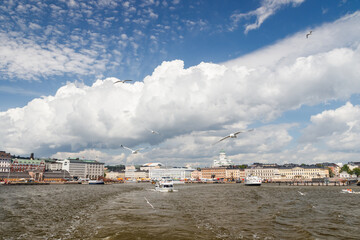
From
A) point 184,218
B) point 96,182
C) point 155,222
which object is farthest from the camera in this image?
point 96,182

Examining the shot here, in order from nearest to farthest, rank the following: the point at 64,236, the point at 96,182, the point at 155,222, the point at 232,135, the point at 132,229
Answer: the point at 64,236, the point at 132,229, the point at 155,222, the point at 232,135, the point at 96,182

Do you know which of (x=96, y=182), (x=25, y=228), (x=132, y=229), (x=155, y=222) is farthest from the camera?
(x=96, y=182)

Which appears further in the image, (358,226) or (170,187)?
(170,187)

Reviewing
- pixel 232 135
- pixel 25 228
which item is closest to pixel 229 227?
pixel 25 228

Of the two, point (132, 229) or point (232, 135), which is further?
point (232, 135)

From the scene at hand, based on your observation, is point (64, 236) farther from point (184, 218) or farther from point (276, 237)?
point (276, 237)

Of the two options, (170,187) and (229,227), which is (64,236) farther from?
(170,187)

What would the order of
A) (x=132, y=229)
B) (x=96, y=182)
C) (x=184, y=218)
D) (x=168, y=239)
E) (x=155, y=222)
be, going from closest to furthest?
(x=168, y=239) → (x=132, y=229) → (x=155, y=222) → (x=184, y=218) → (x=96, y=182)

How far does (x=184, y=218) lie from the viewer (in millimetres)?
28297

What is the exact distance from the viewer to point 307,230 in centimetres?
2331

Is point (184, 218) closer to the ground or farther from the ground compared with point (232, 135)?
closer to the ground

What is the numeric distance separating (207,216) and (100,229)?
11995 mm

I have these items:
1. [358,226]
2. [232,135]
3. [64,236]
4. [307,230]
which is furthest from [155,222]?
[232,135]

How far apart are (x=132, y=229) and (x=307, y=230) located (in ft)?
48.7
